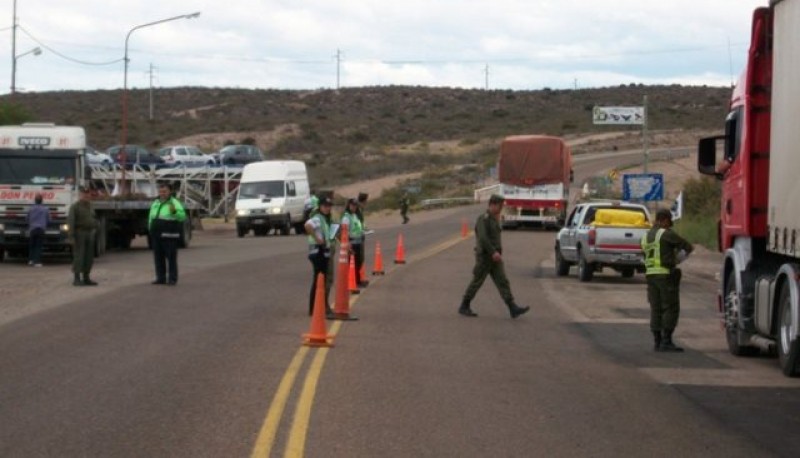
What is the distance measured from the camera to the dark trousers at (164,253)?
75.5 feet

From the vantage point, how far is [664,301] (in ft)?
49.4

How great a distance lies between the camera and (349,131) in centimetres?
11575

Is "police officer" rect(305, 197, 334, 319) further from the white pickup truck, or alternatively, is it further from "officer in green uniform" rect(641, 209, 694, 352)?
the white pickup truck

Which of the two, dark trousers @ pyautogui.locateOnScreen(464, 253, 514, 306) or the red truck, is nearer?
the red truck

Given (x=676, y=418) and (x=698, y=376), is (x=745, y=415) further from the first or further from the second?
(x=698, y=376)

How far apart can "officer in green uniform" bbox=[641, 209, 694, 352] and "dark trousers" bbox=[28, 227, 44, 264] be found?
18.1m

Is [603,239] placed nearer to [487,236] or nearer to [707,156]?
[487,236]

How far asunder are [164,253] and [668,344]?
1132 centimetres

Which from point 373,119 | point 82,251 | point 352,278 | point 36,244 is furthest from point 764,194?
point 373,119

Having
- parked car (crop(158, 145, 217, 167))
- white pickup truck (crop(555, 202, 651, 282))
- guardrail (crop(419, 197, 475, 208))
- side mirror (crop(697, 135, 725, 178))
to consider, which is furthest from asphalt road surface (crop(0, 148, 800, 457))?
guardrail (crop(419, 197, 475, 208))

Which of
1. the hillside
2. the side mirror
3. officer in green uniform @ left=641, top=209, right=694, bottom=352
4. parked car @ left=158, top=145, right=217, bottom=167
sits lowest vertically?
officer in green uniform @ left=641, top=209, right=694, bottom=352

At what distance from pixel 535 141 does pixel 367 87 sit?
3904 inches

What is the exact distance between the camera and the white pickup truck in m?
25.7

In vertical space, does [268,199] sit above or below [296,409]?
above
